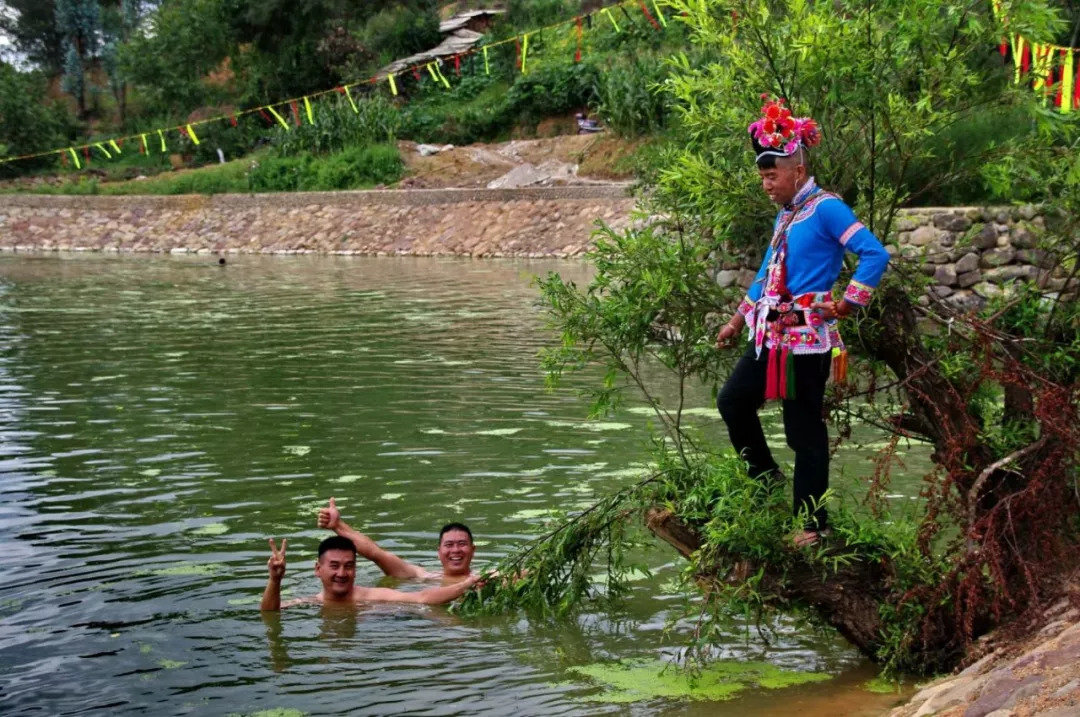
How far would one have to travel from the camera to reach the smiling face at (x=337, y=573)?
274 inches

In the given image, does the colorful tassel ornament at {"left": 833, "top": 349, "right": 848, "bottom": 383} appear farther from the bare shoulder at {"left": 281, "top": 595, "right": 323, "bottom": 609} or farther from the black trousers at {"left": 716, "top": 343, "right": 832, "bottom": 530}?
the bare shoulder at {"left": 281, "top": 595, "right": 323, "bottom": 609}

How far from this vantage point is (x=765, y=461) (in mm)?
5594

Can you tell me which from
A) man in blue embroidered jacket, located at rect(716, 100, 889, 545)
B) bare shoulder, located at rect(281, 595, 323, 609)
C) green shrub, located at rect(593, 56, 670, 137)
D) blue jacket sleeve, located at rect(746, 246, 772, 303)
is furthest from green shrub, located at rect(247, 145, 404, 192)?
man in blue embroidered jacket, located at rect(716, 100, 889, 545)

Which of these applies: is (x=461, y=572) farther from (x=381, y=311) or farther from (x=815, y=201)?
(x=381, y=311)

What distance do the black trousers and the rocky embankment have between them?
82 cm

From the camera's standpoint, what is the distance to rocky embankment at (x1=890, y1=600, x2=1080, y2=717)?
3893 millimetres

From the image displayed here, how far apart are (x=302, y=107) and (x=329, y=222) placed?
9762 millimetres

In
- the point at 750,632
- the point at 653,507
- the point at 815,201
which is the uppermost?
the point at 815,201

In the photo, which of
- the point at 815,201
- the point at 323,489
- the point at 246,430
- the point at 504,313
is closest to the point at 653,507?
the point at 815,201

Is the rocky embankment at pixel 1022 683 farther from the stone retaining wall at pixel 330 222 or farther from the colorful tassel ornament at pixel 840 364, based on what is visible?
the stone retaining wall at pixel 330 222

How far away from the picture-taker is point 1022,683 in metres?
4.14

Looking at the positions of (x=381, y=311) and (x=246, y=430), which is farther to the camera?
(x=381, y=311)

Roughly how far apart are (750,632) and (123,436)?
6076 mm

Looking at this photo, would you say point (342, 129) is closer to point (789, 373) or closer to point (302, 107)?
point (302, 107)
